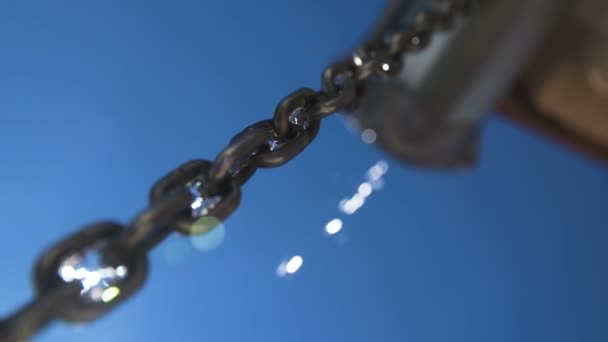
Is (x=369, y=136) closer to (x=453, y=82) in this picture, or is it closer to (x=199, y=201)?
(x=453, y=82)

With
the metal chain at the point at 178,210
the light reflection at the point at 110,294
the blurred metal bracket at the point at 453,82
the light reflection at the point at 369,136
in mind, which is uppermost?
the light reflection at the point at 369,136

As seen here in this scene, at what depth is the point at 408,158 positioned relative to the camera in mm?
1379

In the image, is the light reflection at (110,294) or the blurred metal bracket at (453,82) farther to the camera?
the blurred metal bracket at (453,82)

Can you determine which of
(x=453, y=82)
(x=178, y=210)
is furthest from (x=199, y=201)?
(x=453, y=82)

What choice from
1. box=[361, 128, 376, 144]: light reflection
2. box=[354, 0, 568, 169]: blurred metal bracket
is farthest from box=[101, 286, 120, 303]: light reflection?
box=[361, 128, 376, 144]: light reflection

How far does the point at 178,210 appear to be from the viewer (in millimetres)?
376

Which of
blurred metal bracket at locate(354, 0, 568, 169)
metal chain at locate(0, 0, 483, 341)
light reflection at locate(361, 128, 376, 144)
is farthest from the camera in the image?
light reflection at locate(361, 128, 376, 144)

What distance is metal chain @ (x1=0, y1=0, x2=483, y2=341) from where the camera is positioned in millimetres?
306

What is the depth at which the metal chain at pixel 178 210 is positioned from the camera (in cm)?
31

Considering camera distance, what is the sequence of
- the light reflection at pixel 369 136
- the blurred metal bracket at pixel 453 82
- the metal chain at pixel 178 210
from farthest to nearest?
the light reflection at pixel 369 136
the blurred metal bracket at pixel 453 82
the metal chain at pixel 178 210

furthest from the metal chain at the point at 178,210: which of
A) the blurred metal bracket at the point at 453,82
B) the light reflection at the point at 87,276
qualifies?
the blurred metal bracket at the point at 453,82

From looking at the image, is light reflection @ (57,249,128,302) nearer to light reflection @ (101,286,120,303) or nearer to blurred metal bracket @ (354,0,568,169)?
light reflection @ (101,286,120,303)

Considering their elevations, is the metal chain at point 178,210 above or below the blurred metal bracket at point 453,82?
below

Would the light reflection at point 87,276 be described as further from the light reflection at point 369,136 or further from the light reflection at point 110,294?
the light reflection at point 369,136
